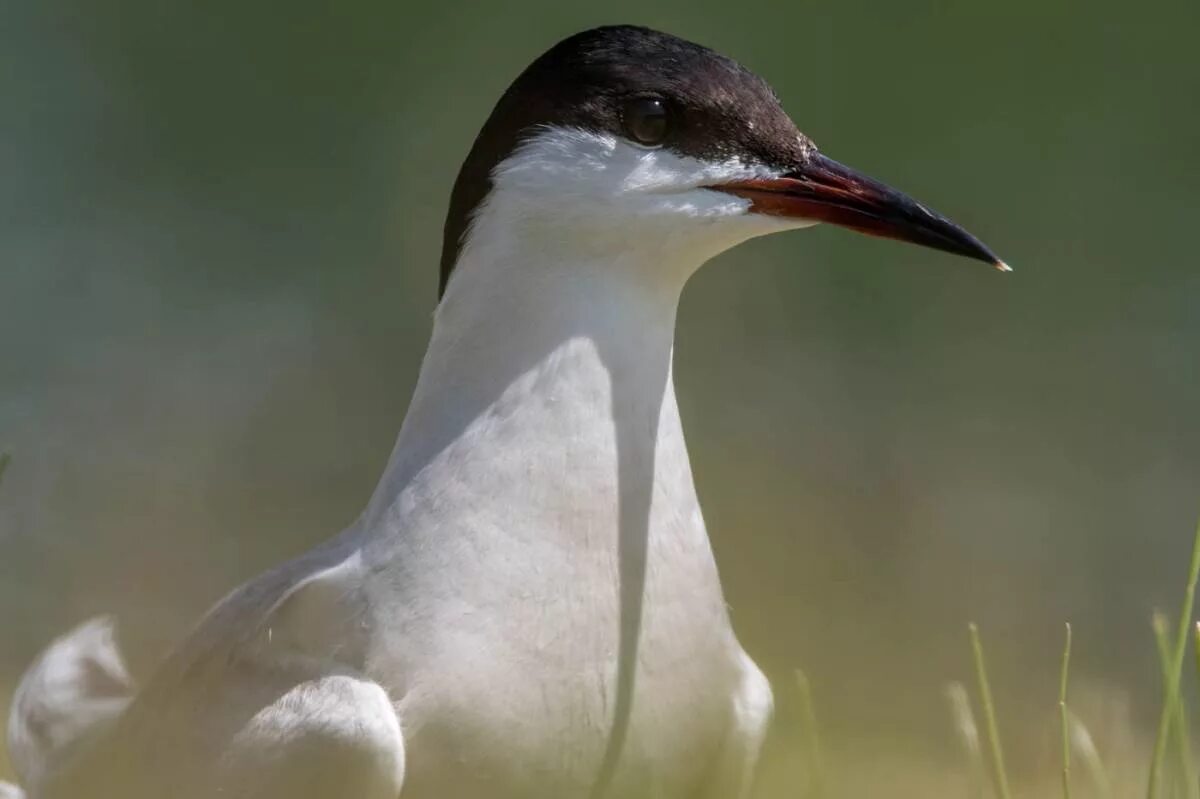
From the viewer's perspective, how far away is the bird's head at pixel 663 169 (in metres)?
2.25

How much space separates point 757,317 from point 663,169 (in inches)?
205

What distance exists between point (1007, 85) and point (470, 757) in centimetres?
570

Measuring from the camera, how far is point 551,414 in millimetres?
2242

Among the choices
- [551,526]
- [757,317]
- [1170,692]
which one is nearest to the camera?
[1170,692]

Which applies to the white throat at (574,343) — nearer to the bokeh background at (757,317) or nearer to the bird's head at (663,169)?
the bird's head at (663,169)

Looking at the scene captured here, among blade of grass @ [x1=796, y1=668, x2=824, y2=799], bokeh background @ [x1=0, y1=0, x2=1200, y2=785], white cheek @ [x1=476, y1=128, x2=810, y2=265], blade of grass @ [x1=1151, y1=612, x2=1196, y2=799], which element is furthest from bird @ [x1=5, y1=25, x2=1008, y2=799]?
bokeh background @ [x1=0, y1=0, x2=1200, y2=785]

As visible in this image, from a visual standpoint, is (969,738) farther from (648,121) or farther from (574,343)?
(648,121)

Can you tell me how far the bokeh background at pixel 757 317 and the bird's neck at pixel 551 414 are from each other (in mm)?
3465

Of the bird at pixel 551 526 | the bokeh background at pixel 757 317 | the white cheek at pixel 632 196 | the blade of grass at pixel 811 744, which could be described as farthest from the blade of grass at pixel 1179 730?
the bokeh background at pixel 757 317

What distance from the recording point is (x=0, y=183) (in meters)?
8.43

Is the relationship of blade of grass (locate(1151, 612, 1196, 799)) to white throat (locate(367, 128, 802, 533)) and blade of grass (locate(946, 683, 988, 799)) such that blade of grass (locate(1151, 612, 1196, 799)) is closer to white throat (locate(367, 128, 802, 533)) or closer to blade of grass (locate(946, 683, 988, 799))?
blade of grass (locate(946, 683, 988, 799))

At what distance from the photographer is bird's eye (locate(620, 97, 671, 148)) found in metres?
A: 2.27

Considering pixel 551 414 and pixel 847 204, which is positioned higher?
pixel 847 204

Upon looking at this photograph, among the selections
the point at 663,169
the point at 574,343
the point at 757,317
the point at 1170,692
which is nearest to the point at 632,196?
the point at 663,169
